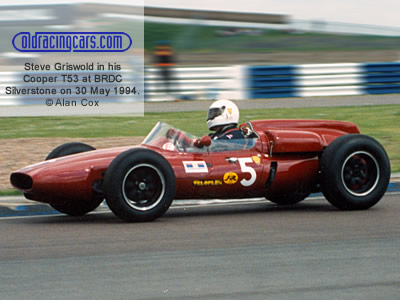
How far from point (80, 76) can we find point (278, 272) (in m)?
13.9

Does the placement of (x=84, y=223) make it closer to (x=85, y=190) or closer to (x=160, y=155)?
(x=85, y=190)

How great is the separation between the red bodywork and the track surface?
275 mm

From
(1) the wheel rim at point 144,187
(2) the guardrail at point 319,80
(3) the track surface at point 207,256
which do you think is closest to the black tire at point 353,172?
(3) the track surface at point 207,256

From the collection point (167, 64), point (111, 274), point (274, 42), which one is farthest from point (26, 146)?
point (274, 42)

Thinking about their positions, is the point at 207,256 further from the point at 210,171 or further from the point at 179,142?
the point at 179,142

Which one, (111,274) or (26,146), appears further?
(26,146)

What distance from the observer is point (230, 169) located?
303 inches

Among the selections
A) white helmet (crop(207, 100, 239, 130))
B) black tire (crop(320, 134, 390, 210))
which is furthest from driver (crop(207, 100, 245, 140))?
black tire (crop(320, 134, 390, 210))

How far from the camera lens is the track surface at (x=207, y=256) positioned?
15.9 ft

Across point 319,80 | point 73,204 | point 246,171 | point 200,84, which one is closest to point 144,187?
point 73,204

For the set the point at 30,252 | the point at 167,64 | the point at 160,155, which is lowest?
the point at 30,252

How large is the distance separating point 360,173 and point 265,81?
482 inches

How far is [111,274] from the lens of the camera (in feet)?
17.2

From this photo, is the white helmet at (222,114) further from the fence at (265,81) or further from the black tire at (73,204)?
the fence at (265,81)
